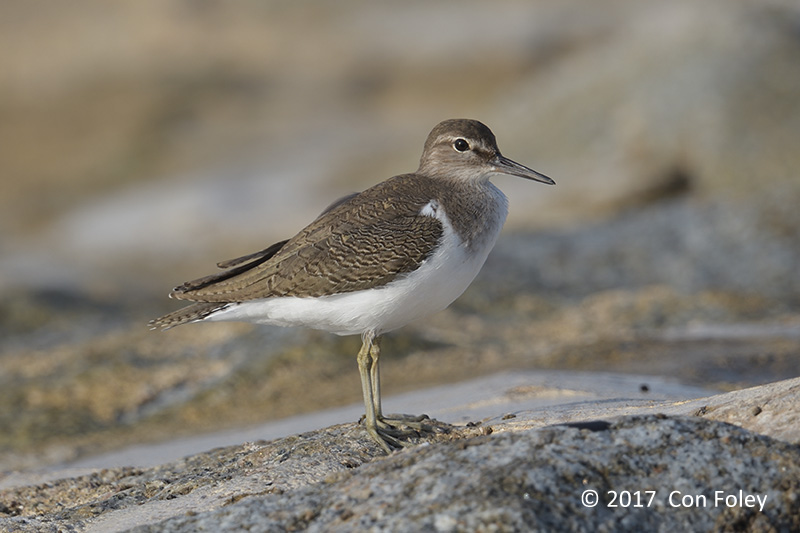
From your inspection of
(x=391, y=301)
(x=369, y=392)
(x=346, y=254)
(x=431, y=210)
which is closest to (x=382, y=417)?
(x=369, y=392)

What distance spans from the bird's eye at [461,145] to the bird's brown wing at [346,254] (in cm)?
67

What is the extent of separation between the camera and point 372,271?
280 inches

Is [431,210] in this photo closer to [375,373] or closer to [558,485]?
[375,373]

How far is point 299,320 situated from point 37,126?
31.1 m

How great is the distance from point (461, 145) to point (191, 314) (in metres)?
2.62

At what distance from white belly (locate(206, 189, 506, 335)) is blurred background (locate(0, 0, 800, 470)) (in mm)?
3859

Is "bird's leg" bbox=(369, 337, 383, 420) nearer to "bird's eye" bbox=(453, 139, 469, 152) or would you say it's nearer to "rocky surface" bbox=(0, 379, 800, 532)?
"rocky surface" bbox=(0, 379, 800, 532)

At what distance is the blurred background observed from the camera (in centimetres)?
1251

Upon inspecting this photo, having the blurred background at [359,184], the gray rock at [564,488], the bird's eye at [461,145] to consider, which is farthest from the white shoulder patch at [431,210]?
the blurred background at [359,184]

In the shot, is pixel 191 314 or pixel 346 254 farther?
pixel 191 314

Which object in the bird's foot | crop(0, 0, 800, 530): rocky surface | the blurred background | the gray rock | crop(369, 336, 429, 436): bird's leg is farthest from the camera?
the blurred background

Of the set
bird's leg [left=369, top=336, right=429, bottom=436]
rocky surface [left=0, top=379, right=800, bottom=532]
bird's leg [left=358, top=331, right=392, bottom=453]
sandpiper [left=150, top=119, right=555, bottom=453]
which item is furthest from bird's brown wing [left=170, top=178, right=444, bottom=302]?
rocky surface [left=0, top=379, right=800, bottom=532]

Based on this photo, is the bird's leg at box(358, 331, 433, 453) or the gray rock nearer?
the gray rock

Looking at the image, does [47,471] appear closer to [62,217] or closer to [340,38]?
[62,217]
